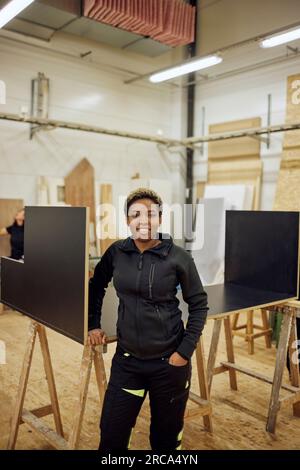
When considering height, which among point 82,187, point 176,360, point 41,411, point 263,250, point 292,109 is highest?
point 292,109

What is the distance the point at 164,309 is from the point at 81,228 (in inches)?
18.2

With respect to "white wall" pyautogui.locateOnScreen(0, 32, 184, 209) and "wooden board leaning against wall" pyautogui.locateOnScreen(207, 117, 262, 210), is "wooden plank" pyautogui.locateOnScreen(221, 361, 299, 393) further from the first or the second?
"white wall" pyautogui.locateOnScreen(0, 32, 184, 209)

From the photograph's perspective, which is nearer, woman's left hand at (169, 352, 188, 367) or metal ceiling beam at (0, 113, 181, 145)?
woman's left hand at (169, 352, 188, 367)

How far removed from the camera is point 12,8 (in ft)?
13.5

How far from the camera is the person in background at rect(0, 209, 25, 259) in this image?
5383 mm

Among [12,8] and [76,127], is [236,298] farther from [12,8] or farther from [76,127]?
[76,127]

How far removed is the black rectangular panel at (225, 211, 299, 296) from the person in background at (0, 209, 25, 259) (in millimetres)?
3200

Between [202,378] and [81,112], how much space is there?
16.3 feet

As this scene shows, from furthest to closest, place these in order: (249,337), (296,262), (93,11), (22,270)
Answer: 1. (93,11)
2. (249,337)
3. (296,262)
4. (22,270)

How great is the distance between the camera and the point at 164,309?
1.68 meters

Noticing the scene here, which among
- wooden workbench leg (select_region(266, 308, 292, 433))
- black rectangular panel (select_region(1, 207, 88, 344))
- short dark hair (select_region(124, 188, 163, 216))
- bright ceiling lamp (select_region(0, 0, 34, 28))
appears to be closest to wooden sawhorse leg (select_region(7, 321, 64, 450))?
black rectangular panel (select_region(1, 207, 88, 344))

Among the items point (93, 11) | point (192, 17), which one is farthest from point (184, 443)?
point (192, 17)

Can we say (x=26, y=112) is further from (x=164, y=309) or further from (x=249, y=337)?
(x=164, y=309)
